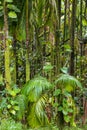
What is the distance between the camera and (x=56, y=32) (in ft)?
20.7

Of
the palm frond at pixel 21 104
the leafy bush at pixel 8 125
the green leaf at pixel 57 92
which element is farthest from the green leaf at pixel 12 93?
the green leaf at pixel 57 92

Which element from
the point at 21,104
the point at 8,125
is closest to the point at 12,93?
the point at 21,104

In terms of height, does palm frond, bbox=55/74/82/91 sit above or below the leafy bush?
above

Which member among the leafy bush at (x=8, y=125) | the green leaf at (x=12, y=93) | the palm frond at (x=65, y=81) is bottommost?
the leafy bush at (x=8, y=125)

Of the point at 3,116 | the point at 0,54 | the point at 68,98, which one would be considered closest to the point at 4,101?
the point at 3,116

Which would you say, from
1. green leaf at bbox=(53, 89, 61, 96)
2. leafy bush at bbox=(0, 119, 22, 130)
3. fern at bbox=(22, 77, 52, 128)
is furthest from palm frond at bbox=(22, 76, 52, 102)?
leafy bush at bbox=(0, 119, 22, 130)

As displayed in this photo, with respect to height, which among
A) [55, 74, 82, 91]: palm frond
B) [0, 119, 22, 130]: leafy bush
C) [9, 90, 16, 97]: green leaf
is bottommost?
[0, 119, 22, 130]: leafy bush

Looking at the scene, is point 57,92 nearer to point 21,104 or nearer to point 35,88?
point 35,88

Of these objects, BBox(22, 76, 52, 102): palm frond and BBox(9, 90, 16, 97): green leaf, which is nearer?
BBox(9, 90, 16, 97): green leaf

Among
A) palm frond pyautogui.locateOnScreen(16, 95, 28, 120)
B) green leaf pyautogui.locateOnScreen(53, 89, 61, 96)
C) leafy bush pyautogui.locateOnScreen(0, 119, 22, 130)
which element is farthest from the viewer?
palm frond pyautogui.locateOnScreen(16, 95, 28, 120)

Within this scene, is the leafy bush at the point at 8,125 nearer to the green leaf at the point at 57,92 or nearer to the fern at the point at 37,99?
the fern at the point at 37,99

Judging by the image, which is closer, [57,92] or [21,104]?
[57,92]

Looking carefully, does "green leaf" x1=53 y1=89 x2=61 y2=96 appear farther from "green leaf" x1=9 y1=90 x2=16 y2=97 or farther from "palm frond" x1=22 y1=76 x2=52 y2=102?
"green leaf" x1=9 y1=90 x2=16 y2=97

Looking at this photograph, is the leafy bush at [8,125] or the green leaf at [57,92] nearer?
the leafy bush at [8,125]
